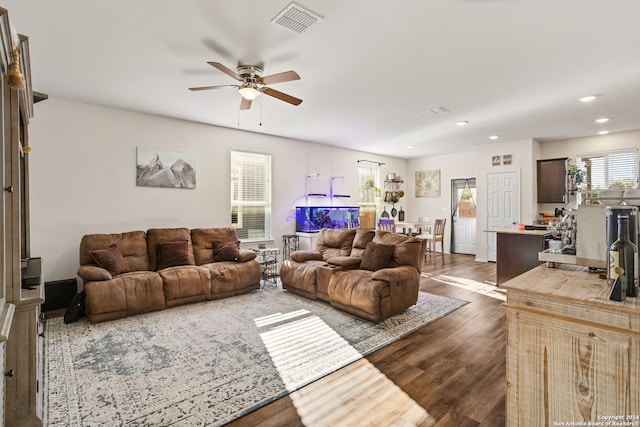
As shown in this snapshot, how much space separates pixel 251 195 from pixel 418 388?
443 centimetres

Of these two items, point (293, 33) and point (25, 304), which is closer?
point (25, 304)

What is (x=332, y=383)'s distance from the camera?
89.4 inches

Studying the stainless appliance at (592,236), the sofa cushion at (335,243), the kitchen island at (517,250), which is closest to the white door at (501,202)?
the kitchen island at (517,250)

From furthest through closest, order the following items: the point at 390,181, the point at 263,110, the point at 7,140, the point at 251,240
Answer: the point at 390,181
the point at 251,240
the point at 263,110
the point at 7,140

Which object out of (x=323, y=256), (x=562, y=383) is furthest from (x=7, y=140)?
(x=323, y=256)

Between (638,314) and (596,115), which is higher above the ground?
(596,115)

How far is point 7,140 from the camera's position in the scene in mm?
1582

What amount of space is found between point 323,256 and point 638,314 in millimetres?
3692

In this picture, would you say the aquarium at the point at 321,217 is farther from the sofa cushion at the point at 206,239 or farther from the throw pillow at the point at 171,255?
the throw pillow at the point at 171,255

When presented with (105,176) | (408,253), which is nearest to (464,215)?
(408,253)

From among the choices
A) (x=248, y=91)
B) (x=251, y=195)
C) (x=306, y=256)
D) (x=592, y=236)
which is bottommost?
(x=306, y=256)

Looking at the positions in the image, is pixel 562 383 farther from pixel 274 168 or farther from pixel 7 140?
pixel 274 168

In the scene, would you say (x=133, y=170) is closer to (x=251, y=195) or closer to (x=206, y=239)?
(x=206, y=239)

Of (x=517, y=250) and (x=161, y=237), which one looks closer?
(x=161, y=237)
